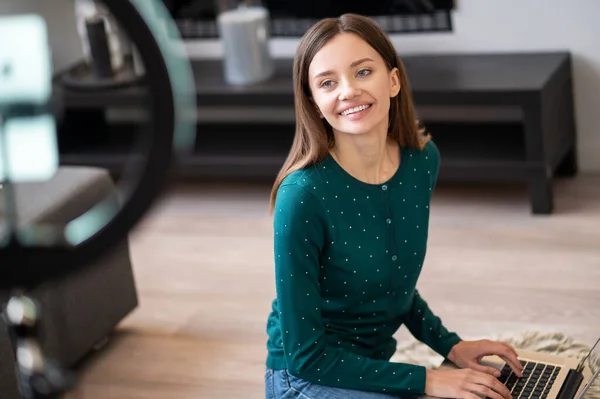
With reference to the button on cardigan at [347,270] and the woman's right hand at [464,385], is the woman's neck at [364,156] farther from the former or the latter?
the woman's right hand at [464,385]

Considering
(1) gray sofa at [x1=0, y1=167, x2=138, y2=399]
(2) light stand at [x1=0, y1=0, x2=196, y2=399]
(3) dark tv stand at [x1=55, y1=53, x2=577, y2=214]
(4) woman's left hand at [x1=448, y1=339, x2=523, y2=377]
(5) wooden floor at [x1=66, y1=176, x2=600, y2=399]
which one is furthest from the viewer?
(3) dark tv stand at [x1=55, y1=53, x2=577, y2=214]

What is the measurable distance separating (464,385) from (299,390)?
249mm

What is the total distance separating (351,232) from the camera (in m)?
1.42

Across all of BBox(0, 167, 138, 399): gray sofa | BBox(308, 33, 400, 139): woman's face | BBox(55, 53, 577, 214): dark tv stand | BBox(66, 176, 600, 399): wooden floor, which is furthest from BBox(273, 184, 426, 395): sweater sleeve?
BBox(55, 53, 577, 214): dark tv stand

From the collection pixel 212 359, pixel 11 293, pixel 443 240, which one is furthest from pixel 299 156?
pixel 443 240

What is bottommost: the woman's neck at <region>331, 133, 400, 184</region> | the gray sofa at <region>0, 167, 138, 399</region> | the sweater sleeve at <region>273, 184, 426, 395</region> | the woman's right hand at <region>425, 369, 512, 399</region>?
the gray sofa at <region>0, 167, 138, 399</region>

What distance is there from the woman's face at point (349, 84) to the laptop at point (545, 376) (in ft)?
1.37

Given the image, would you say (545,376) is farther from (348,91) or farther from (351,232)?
(348,91)

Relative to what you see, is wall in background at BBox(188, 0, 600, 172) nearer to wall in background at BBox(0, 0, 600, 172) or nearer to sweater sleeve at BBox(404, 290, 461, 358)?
wall in background at BBox(0, 0, 600, 172)

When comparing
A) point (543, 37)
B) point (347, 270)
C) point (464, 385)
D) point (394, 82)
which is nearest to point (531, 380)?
point (464, 385)

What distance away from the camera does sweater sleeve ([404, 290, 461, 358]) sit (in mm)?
1558

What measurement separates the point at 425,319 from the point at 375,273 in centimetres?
19

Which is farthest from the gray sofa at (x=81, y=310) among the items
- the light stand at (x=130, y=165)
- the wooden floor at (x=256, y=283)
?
the light stand at (x=130, y=165)

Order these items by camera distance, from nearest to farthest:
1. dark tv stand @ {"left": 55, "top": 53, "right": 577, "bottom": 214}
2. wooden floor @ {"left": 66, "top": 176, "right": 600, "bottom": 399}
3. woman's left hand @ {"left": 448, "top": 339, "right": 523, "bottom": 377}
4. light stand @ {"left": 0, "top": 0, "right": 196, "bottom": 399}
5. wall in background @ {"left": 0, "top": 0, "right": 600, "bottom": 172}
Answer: light stand @ {"left": 0, "top": 0, "right": 196, "bottom": 399}, woman's left hand @ {"left": 448, "top": 339, "right": 523, "bottom": 377}, wooden floor @ {"left": 66, "top": 176, "right": 600, "bottom": 399}, dark tv stand @ {"left": 55, "top": 53, "right": 577, "bottom": 214}, wall in background @ {"left": 0, "top": 0, "right": 600, "bottom": 172}
